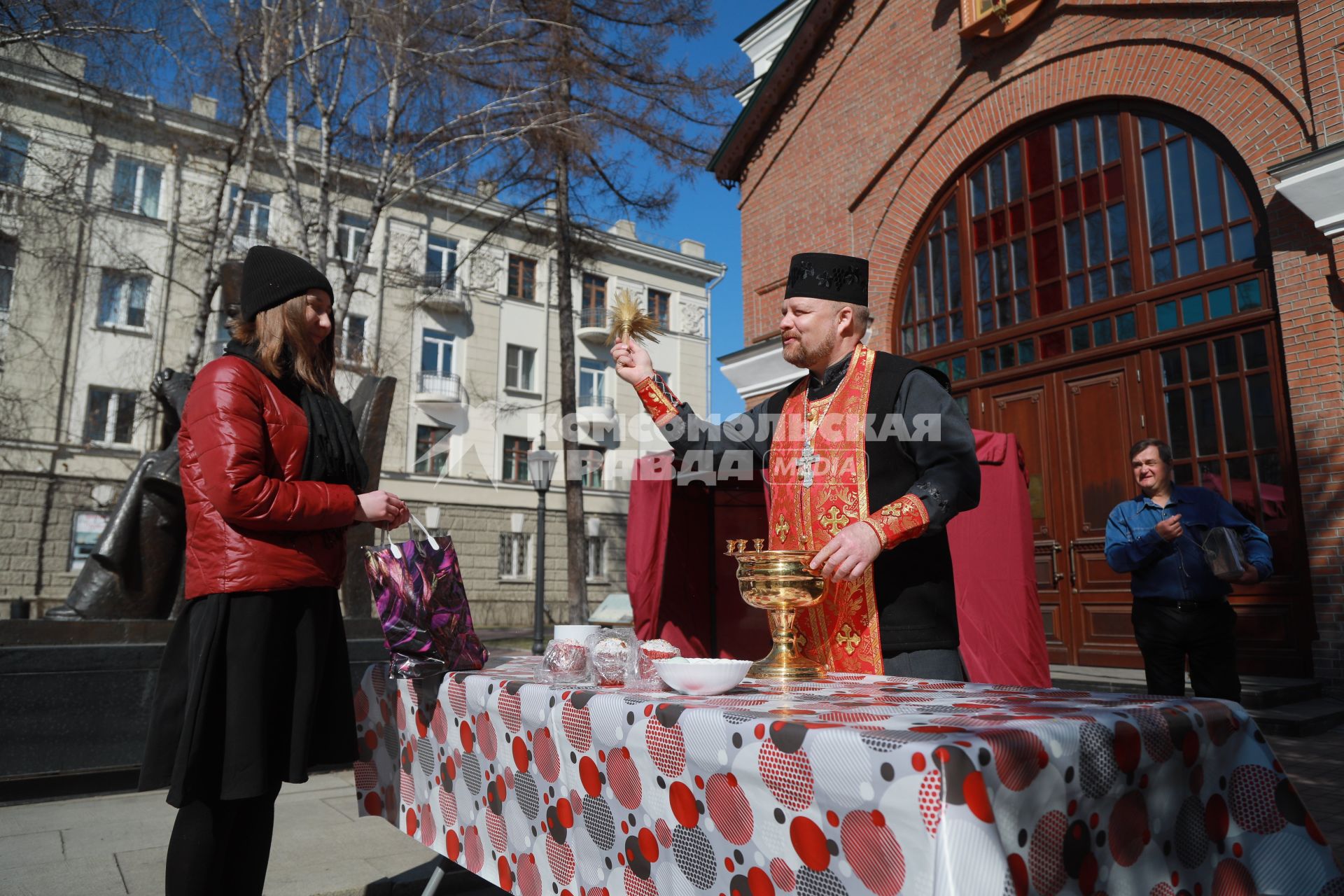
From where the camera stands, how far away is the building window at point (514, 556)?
27.5 metres

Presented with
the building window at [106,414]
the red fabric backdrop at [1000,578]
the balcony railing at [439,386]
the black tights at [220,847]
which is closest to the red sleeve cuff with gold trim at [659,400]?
the black tights at [220,847]

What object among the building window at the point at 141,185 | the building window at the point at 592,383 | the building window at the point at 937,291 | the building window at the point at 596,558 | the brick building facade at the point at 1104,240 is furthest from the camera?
the building window at the point at 592,383

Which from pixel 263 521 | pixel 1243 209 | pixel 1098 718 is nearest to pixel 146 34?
pixel 263 521

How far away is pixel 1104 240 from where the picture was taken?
27.6ft

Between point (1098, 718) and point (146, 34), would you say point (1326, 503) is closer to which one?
point (1098, 718)

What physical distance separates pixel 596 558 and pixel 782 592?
27962 millimetres

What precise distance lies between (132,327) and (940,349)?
70.5ft

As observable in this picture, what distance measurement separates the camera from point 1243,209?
24.2 ft

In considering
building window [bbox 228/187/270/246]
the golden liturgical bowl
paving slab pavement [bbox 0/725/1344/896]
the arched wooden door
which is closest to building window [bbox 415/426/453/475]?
building window [bbox 228/187/270/246]

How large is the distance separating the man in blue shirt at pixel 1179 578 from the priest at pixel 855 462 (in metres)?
2.90

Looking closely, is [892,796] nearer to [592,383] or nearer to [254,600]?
[254,600]

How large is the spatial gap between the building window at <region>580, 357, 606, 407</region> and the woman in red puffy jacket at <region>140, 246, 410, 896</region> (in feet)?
93.7

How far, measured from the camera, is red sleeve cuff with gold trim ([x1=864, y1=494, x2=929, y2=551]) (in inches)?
81.4

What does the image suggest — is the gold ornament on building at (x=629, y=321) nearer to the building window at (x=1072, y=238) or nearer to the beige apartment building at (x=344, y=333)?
the building window at (x=1072, y=238)
